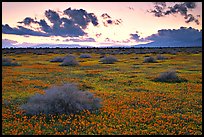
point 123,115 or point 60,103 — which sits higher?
point 60,103

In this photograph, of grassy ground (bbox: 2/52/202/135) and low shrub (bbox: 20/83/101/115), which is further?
low shrub (bbox: 20/83/101/115)

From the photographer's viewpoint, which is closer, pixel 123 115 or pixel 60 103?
pixel 123 115

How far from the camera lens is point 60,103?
13.2 meters

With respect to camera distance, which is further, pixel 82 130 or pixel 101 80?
pixel 101 80

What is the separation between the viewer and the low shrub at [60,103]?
1291 centimetres

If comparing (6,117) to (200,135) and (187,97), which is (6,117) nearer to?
(200,135)

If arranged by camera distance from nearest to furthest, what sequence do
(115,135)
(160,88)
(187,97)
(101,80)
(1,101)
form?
(115,135) → (1,101) → (187,97) → (160,88) → (101,80)

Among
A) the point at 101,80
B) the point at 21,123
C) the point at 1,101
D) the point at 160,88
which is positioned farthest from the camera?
the point at 101,80

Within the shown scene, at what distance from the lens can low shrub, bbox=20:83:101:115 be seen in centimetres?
1291

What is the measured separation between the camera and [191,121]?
1257 centimetres

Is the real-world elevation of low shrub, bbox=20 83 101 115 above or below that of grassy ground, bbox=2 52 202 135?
above

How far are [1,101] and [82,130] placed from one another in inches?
250

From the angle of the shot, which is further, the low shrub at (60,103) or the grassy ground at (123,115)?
the low shrub at (60,103)

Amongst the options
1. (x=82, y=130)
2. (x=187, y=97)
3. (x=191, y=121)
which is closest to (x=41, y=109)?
(x=82, y=130)
